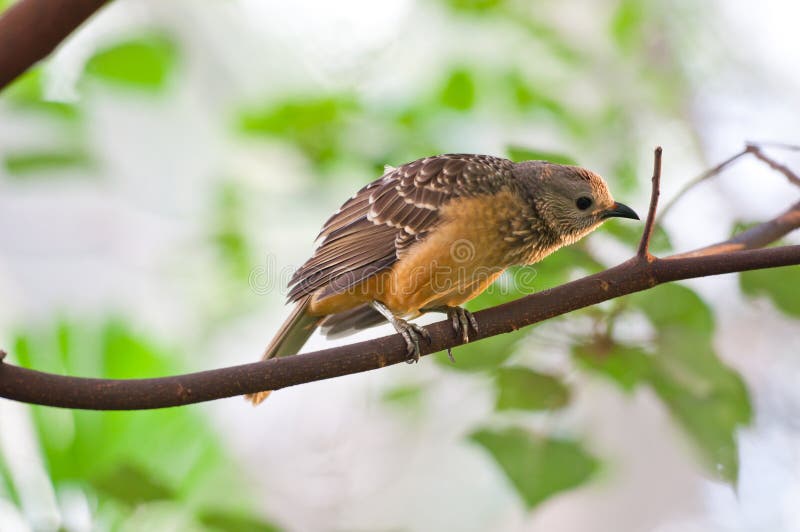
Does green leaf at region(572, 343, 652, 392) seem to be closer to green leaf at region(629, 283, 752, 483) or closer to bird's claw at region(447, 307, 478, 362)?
green leaf at region(629, 283, 752, 483)

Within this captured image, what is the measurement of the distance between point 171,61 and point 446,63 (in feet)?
3.99

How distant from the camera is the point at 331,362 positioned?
189 cm

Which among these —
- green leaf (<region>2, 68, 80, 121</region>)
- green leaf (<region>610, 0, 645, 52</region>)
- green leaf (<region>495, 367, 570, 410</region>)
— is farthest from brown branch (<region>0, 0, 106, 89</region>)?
green leaf (<region>610, 0, 645, 52</region>)

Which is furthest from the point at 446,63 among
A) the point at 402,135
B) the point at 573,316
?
the point at 573,316

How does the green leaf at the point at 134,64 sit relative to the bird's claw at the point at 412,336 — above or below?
above

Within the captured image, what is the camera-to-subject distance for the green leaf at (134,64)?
9.08 ft

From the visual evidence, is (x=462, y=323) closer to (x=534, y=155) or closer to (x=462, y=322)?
(x=462, y=322)

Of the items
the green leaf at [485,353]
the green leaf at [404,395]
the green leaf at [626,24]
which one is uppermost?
the green leaf at [626,24]

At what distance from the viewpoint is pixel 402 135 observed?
3.32 meters

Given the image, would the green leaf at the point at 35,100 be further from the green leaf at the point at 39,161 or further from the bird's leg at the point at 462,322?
the bird's leg at the point at 462,322

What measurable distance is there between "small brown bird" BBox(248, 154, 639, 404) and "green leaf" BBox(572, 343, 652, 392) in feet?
1.42

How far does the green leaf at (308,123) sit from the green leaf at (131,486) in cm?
151

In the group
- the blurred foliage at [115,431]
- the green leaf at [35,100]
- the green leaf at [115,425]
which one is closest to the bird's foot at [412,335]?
the blurred foliage at [115,431]

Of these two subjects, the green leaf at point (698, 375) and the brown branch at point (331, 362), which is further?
the green leaf at point (698, 375)
